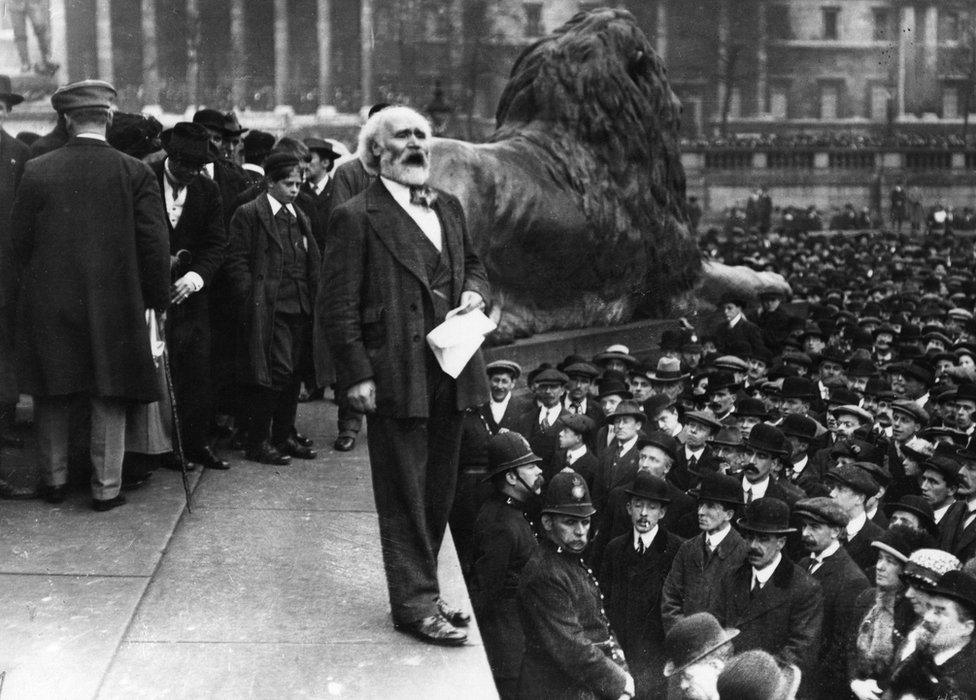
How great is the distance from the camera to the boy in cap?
631 centimetres

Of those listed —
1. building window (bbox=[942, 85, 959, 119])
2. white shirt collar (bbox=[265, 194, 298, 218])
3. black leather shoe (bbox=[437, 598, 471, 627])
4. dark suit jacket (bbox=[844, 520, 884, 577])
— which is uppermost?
building window (bbox=[942, 85, 959, 119])

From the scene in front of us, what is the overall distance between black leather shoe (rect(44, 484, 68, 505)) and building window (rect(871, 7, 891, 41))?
66.3 meters

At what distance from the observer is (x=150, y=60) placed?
61.5m

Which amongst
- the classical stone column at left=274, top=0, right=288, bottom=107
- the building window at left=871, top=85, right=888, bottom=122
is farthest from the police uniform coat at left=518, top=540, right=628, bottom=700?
the building window at left=871, top=85, right=888, bottom=122

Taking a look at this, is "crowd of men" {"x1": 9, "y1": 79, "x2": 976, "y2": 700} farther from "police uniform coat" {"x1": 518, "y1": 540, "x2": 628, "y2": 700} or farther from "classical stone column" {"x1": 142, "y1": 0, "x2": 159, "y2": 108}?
"classical stone column" {"x1": 142, "y1": 0, "x2": 159, "y2": 108}

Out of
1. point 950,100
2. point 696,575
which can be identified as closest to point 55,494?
point 696,575

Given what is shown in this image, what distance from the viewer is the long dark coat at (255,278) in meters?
7.08

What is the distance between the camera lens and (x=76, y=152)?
6.05 meters

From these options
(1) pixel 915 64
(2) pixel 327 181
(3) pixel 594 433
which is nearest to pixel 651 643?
(3) pixel 594 433

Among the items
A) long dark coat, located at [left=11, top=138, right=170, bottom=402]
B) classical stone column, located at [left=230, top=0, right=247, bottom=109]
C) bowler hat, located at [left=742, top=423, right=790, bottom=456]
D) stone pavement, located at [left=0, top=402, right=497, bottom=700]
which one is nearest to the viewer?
stone pavement, located at [left=0, top=402, right=497, bottom=700]

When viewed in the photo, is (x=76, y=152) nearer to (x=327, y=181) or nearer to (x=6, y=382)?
(x=6, y=382)

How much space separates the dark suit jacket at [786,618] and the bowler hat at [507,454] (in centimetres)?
126

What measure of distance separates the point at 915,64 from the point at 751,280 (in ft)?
179

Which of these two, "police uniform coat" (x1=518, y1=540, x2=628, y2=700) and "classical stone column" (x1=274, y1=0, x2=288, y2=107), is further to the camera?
"classical stone column" (x1=274, y1=0, x2=288, y2=107)
